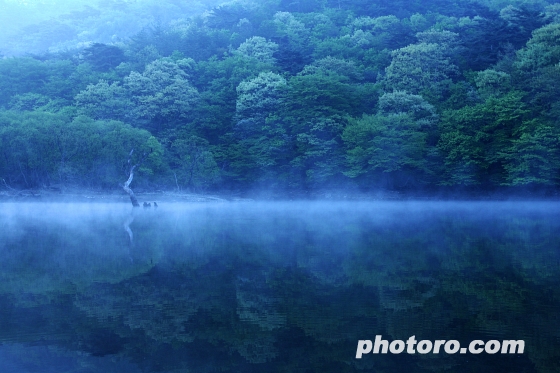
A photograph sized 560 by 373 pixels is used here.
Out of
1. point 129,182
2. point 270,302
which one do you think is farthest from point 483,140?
point 270,302

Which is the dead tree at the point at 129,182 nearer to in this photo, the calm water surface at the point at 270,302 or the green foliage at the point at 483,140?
the calm water surface at the point at 270,302

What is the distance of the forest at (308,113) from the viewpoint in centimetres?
3447

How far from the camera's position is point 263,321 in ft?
21.4

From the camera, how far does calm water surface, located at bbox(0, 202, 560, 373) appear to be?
207 inches

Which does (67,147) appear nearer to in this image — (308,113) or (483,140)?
(308,113)

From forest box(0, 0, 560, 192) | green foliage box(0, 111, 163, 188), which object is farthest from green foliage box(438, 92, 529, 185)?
green foliage box(0, 111, 163, 188)

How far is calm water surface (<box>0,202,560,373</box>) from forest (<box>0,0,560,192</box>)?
72.8 feet

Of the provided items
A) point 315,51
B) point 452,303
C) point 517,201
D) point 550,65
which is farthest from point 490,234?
point 315,51

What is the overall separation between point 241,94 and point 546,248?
34107 mm

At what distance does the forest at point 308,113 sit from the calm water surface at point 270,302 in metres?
22.2

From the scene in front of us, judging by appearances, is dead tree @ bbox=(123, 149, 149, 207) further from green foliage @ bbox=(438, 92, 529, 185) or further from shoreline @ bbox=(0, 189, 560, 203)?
green foliage @ bbox=(438, 92, 529, 185)

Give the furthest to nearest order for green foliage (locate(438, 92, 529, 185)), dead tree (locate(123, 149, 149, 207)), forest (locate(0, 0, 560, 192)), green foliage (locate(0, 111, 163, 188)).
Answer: green foliage (locate(438, 92, 529, 185))
forest (locate(0, 0, 560, 192))
green foliage (locate(0, 111, 163, 188))
dead tree (locate(123, 149, 149, 207))

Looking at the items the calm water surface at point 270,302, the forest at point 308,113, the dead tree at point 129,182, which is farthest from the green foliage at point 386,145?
the calm water surface at point 270,302

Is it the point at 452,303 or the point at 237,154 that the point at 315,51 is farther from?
the point at 452,303
